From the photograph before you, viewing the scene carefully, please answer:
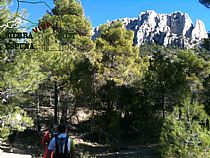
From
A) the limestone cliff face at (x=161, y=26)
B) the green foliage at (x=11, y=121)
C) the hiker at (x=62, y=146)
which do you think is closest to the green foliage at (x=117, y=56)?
the green foliage at (x=11, y=121)

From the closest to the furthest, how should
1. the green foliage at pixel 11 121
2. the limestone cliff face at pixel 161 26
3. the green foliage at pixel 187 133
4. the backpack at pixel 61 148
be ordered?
1. the backpack at pixel 61 148
2. the green foliage at pixel 187 133
3. the green foliage at pixel 11 121
4. the limestone cliff face at pixel 161 26

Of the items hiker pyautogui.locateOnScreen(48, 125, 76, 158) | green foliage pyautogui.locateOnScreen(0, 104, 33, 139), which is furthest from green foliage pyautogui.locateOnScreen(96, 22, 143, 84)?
hiker pyautogui.locateOnScreen(48, 125, 76, 158)

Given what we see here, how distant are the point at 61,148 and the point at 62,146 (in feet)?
0.11

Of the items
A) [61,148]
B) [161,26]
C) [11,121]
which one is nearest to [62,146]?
[61,148]

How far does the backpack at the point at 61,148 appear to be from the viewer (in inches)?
239

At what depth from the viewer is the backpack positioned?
19.9 feet

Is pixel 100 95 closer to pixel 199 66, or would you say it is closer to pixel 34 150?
pixel 34 150

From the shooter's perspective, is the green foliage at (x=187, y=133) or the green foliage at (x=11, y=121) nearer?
the green foliage at (x=187, y=133)

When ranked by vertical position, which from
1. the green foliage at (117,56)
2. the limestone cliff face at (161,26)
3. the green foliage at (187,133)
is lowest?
the green foliage at (187,133)

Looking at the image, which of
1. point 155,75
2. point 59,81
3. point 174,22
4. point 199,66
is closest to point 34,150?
point 59,81

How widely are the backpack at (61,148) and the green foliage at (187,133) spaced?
4968 mm

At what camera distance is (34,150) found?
842 inches

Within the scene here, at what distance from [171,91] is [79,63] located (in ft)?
19.1

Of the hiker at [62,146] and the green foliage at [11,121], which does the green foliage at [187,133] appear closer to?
the hiker at [62,146]
